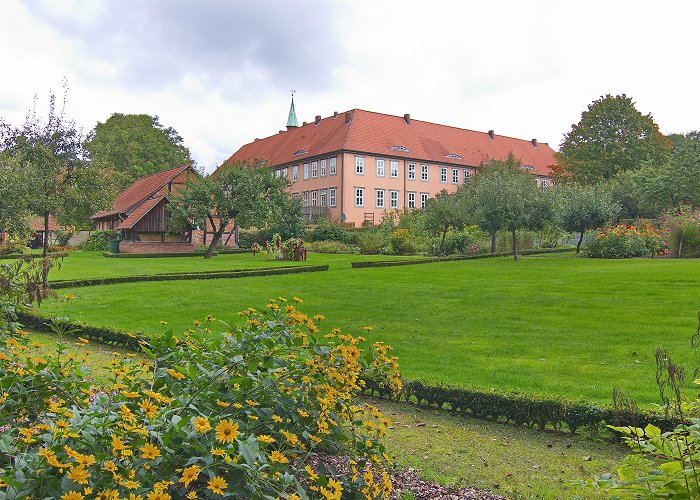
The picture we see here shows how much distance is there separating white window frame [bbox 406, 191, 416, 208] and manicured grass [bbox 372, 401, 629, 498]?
4816cm

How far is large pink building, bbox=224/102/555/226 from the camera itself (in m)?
49.8

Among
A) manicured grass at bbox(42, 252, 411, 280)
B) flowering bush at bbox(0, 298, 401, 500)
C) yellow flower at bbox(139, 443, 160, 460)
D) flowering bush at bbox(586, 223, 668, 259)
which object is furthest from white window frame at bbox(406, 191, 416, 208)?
yellow flower at bbox(139, 443, 160, 460)

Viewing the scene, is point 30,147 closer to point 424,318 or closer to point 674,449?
point 424,318

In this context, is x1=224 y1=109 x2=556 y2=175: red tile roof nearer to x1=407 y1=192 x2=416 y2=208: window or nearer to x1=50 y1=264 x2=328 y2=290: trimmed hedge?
x1=407 y1=192 x2=416 y2=208: window

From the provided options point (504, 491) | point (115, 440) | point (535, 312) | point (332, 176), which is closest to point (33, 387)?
point (115, 440)

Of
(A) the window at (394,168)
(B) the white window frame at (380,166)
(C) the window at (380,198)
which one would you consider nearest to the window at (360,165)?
(B) the white window frame at (380,166)

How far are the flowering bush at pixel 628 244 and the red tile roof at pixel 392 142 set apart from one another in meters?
28.8

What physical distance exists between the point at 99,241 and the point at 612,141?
40147mm

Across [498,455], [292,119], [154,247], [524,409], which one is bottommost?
[498,455]

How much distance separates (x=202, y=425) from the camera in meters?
2.09

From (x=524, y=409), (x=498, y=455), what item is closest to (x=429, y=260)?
(x=524, y=409)

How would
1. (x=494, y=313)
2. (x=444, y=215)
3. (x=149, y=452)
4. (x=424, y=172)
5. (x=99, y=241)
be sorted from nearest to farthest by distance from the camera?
1. (x=149, y=452)
2. (x=494, y=313)
3. (x=444, y=215)
4. (x=99, y=241)
5. (x=424, y=172)

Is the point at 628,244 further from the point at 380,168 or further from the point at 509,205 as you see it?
the point at 380,168

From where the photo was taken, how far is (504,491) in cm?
384
